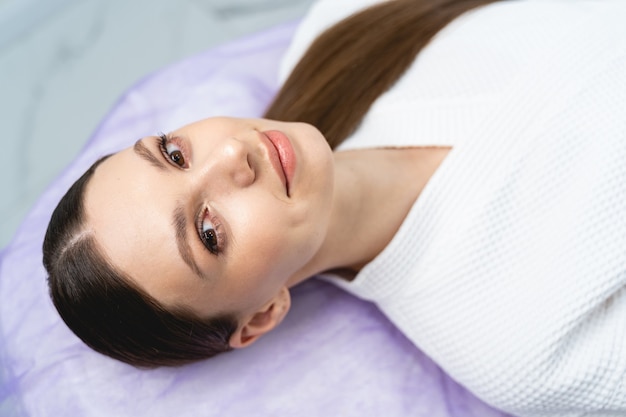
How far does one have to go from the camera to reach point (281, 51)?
134cm

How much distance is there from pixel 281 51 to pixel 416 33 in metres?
0.36

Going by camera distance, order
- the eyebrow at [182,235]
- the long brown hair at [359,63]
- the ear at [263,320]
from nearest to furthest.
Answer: the eyebrow at [182,235]
the ear at [263,320]
the long brown hair at [359,63]

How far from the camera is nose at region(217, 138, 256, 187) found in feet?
2.57

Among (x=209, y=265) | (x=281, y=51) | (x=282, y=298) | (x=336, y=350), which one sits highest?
(x=281, y=51)

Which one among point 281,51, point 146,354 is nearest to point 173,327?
point 146,354

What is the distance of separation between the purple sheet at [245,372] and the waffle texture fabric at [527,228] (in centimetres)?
6

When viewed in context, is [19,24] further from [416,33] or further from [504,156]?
[504,156]

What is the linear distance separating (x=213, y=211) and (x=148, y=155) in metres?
0.11

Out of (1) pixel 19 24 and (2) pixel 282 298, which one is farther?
(1) pixel 19 24

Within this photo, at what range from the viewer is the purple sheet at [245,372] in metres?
0.94

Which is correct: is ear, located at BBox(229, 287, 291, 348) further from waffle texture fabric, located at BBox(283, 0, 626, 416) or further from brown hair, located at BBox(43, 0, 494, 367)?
waffle texture fabric, located at BBox(283, 0, 626, 416)

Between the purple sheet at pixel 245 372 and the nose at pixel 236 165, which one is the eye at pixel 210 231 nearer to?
A: the nose at pixel 236 165

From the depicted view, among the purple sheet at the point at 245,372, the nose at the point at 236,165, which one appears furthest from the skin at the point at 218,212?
the purple sheet at the point at 245,372

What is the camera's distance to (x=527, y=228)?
2.89 ft
